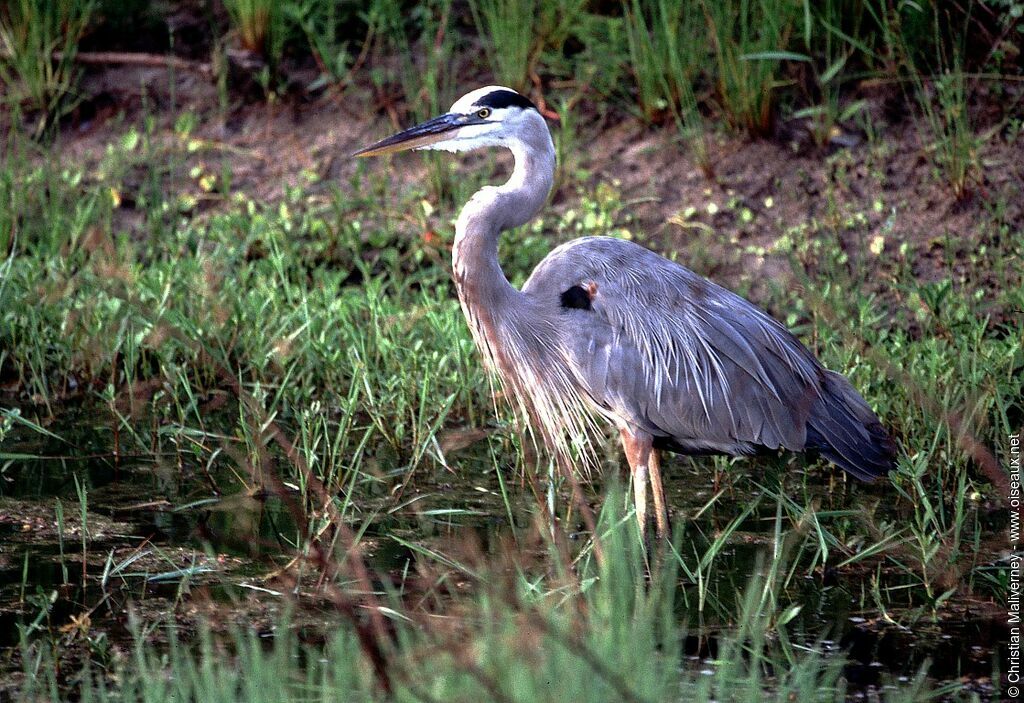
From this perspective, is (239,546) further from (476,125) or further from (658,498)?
(476,125)

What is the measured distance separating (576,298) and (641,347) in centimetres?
27

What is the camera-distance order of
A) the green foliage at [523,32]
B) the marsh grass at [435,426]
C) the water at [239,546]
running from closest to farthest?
the marsh grass at [435,426]
the water at [239,546]
the green foliage at [523,32]

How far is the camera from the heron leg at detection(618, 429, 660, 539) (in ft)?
14.5

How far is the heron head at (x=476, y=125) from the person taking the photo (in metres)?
4.76

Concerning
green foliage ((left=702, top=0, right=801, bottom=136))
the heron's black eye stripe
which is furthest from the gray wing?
green foliage ((left=702, top=0, right=801, bottom=136))

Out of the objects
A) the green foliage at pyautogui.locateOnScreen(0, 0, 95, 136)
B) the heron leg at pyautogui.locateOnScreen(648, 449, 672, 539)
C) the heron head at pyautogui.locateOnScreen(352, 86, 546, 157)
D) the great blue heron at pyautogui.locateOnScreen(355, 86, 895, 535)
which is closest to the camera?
the heron leg at pyautogui.locateOnScreen(648, 449, 672, 539)

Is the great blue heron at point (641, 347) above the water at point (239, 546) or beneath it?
above

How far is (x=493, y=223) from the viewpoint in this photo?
15.3 ft

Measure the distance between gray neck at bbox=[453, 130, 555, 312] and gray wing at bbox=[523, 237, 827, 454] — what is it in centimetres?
18

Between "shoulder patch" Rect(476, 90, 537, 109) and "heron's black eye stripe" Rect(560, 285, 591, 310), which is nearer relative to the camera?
"heron's black eye stripe" Rect(560, 285, 591, 310)

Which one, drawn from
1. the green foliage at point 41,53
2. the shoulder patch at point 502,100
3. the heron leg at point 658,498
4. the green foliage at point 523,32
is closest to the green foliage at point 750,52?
Answer: the green foliage at point 523,32

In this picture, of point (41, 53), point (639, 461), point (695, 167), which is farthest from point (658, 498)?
point (41, 53)

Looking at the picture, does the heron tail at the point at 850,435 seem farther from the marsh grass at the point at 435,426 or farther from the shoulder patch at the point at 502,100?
the shoulder patch at the point at 502,100

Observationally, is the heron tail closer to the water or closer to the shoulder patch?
the water
